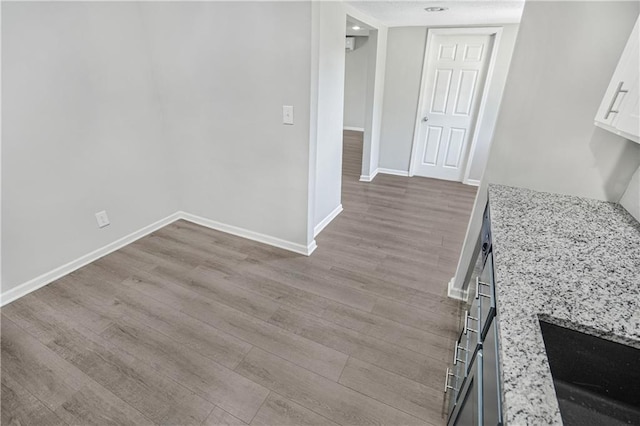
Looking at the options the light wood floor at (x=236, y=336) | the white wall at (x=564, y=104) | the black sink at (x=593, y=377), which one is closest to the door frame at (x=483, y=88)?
the light wood floor at (x=236, y=336)

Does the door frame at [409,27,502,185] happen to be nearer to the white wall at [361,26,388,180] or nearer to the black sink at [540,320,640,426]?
the white wall at [361,26,388,180]

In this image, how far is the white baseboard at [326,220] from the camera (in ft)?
9.89

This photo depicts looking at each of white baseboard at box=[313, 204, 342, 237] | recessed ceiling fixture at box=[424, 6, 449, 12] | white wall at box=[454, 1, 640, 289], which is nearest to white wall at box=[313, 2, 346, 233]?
white baseboard at box=[313, 204, 342, 237]

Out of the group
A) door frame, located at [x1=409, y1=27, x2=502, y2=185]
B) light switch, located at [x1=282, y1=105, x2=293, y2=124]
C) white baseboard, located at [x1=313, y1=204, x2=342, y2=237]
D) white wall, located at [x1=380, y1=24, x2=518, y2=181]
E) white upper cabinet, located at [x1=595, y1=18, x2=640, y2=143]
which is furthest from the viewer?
white wall, located at [x1=380, y1=24, x2=518, y2=181]

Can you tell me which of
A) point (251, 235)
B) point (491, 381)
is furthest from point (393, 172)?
point (491, 381)

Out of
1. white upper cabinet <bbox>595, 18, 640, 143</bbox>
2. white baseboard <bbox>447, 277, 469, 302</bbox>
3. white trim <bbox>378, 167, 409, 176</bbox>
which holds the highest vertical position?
white upper cabinet <bbox>595, 18, 640, 143</bbox>

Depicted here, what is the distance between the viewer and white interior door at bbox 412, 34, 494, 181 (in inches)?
153

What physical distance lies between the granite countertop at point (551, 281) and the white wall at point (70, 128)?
2.78m

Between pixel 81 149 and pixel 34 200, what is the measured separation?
1.55 feet

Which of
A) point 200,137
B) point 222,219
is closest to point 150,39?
point 200,137

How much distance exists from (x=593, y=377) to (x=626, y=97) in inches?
42.5

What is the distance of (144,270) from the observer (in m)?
2.43

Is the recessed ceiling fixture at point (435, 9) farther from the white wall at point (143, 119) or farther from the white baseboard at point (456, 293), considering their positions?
the white baseboard at point (456, 293)

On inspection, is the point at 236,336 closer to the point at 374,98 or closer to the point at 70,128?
the point at 70,128
